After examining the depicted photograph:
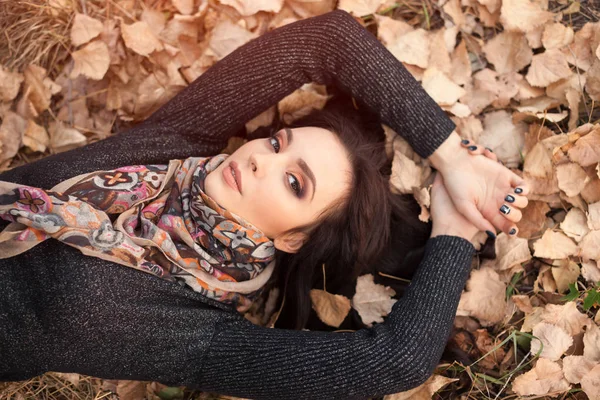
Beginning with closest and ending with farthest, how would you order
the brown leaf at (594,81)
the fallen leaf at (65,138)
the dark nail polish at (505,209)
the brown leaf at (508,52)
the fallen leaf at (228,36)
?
the dark nail polish at (505,209) → the brown leaf at (594,81) → the brown leaf at (508,52) → the fallen leaf at (228,36) → the fallen leaf at (65,138)

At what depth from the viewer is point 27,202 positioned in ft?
5.17

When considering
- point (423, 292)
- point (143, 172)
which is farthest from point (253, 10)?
point (423, 292)

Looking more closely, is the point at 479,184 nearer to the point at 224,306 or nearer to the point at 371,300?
the point at 371,300

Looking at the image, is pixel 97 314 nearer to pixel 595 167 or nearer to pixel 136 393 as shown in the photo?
pixel 136 393

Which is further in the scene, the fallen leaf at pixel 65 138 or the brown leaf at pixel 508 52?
the fallen leaf at pixel 65 138

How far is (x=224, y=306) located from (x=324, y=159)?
1.86 ft

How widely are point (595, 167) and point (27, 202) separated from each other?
5.76ft

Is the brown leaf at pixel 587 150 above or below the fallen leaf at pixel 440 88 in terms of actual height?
below

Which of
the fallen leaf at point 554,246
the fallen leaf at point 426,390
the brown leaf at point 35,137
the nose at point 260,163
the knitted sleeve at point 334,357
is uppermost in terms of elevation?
the nose at point 260,163

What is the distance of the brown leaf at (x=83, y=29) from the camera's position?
7.29 ft

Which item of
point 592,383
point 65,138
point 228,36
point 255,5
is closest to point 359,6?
point 255,5

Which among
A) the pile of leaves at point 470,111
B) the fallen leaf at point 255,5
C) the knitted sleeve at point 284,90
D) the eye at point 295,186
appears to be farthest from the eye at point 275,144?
the fallen leaf at point 255,5

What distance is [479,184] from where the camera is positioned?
187 centimetres

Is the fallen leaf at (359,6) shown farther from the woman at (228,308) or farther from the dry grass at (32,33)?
the dry grass at (32,33)
